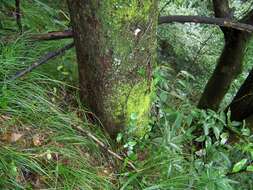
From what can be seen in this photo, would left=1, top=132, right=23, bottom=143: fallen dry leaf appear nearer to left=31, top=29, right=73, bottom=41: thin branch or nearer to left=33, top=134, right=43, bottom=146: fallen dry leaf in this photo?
left=33, top=134, right=43, bottom=146: fallen dry leaf

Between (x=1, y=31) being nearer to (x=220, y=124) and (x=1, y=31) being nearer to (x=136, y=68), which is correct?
(x=136, y=68)

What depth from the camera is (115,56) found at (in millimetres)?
2066

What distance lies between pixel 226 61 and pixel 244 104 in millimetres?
673

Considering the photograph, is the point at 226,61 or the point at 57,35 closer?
the point at 57,35

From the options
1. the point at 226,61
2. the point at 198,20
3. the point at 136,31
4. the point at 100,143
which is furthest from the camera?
the point at 226,61

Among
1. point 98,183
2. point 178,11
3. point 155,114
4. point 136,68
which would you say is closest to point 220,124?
point 155,114

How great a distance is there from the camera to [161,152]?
2242mm

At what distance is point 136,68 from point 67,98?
48 cm

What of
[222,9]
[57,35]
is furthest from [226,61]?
[57,35]

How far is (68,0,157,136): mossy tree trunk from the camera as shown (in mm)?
1977

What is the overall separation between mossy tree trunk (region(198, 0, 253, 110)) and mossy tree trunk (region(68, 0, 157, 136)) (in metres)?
1.66

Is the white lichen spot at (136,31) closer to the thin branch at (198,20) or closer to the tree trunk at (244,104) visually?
the thin branch at (198,20)

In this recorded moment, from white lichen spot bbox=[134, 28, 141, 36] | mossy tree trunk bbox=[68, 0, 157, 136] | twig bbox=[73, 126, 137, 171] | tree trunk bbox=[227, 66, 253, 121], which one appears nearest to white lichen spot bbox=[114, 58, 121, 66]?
mossy tree trunk bbox=[68, 0, 157, 136]

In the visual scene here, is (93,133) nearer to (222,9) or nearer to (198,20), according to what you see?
(198,20)
